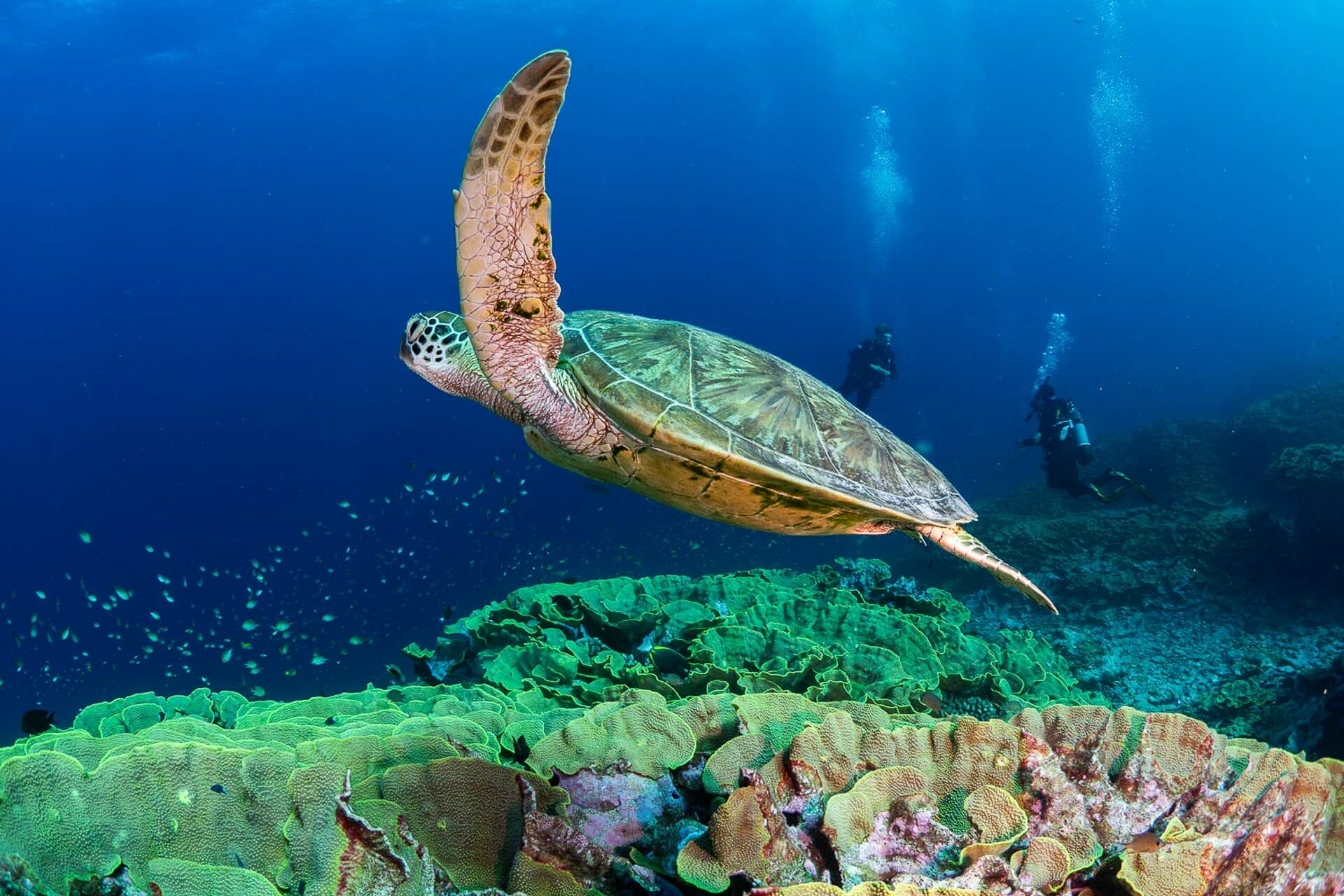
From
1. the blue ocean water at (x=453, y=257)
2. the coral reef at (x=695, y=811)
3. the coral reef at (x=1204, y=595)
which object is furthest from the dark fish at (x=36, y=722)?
the coral reef at (x=1204, y=595)

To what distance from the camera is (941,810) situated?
1800 millimetres

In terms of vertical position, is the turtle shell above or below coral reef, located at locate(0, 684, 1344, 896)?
above

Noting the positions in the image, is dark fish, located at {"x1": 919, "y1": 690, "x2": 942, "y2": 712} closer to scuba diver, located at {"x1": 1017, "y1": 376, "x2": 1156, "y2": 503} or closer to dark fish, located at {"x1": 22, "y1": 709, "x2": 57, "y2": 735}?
dark fish, located at {"x1": 22, "y1": 709, "x2": 57, "y2": 735}

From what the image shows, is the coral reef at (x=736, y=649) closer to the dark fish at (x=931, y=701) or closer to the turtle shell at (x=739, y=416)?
the dark fish at (x=931, y=701)

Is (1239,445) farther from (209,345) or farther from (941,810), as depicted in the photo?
(209,345)

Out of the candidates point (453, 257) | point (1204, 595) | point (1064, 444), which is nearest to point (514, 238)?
point (1204, 595)

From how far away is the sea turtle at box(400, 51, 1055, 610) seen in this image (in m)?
2.97

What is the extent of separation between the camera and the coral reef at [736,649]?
11.9 ft

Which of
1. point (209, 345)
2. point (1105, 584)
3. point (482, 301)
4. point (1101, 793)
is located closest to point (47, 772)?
point (482, 301)

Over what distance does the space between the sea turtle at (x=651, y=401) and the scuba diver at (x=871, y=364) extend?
38.8 ft

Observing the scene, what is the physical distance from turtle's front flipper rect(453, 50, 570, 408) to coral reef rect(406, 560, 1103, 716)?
5.36ft

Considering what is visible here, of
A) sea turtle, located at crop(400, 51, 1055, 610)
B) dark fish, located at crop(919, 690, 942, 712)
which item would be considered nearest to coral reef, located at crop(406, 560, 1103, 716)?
dark fish, located at crop(919, 690, 942, 712)

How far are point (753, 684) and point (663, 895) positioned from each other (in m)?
1.66

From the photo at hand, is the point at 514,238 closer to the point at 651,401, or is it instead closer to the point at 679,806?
the point at 651,401
